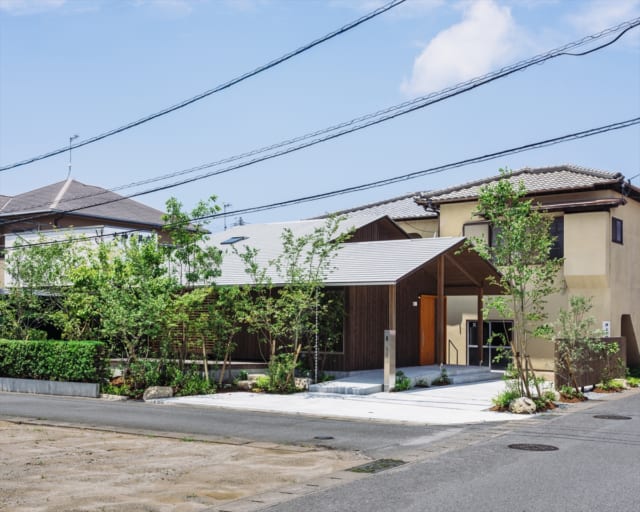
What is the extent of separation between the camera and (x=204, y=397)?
839 inches

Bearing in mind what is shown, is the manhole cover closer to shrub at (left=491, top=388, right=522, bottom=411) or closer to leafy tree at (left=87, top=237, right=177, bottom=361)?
shrub at (left=491, top=388, right=522, bottom=411)

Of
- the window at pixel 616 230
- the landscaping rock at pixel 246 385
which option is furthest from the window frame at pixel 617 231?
the landscaping rock at pixel 246 385

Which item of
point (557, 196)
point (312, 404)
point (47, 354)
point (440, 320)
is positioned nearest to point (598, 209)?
point (557, 196)

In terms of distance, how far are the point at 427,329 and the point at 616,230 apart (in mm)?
8993

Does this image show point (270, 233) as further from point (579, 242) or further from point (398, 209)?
point (579, 242)

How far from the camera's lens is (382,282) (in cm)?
2175

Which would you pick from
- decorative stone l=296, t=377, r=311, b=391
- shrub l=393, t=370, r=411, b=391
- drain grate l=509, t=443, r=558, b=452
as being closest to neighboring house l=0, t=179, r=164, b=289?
decorative stone l=296, t=377, r=311, b=391

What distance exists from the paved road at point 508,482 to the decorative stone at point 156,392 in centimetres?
1081

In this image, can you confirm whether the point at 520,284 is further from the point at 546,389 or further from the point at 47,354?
the point at 47,354

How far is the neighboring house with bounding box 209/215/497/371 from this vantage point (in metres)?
23.4

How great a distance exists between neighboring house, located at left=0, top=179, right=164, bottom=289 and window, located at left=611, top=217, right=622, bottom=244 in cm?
2297

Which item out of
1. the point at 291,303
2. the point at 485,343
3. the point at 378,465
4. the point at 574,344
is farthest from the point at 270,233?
the point at 378,465

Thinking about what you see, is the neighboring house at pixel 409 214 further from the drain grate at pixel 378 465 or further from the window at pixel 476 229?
the drain grate at pixel 378 465

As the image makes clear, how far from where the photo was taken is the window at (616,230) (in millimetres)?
30047
